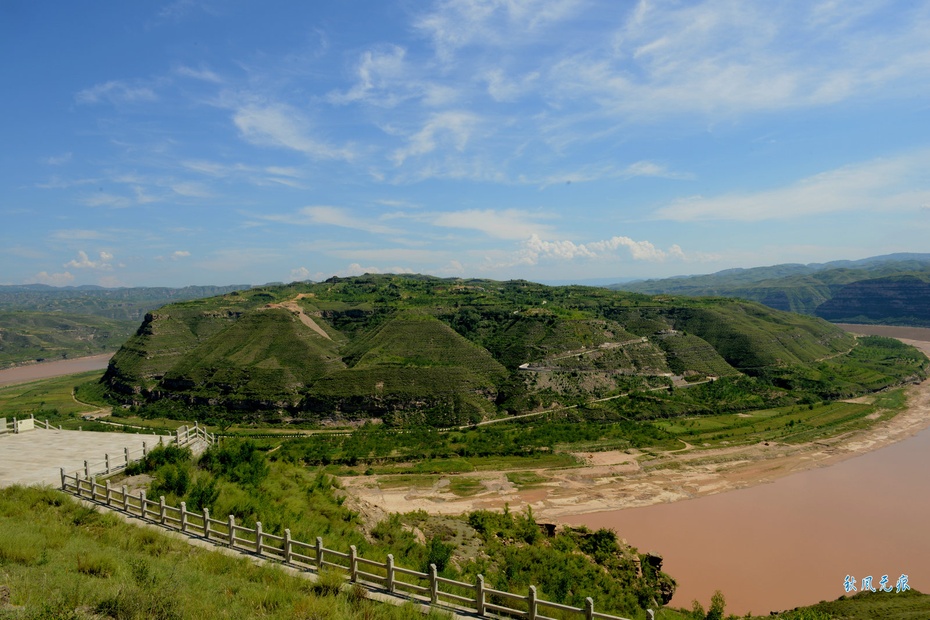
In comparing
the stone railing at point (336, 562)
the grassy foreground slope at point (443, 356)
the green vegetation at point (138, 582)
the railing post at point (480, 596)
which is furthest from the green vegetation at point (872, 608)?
the grassy foreground slope at point (443, 356)

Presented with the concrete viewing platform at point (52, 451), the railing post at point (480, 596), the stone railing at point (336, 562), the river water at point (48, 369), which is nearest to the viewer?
the railing post at point (480, 596)

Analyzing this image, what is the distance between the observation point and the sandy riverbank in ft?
180

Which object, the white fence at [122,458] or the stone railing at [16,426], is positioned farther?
the stone railing at [16,426]

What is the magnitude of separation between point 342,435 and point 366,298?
8072cm

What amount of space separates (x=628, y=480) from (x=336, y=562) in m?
53.1

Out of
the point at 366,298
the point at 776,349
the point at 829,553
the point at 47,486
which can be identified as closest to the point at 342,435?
the point at 47,486

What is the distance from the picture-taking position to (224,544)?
58.3ft

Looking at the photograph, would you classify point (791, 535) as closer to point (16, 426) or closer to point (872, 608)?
point (872, 608)

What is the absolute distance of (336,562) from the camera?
17250 mm

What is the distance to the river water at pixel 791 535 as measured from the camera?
39.2 metres

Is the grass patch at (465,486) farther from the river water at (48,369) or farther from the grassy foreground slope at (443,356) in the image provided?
the river water at (48,369)

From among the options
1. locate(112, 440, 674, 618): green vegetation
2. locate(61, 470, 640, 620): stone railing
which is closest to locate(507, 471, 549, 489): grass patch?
locate(112, 440, 674, 618): green vegetation

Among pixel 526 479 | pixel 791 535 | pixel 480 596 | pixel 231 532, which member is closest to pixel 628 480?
pixel 526 479

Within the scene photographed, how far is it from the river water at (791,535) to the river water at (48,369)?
18563cm
